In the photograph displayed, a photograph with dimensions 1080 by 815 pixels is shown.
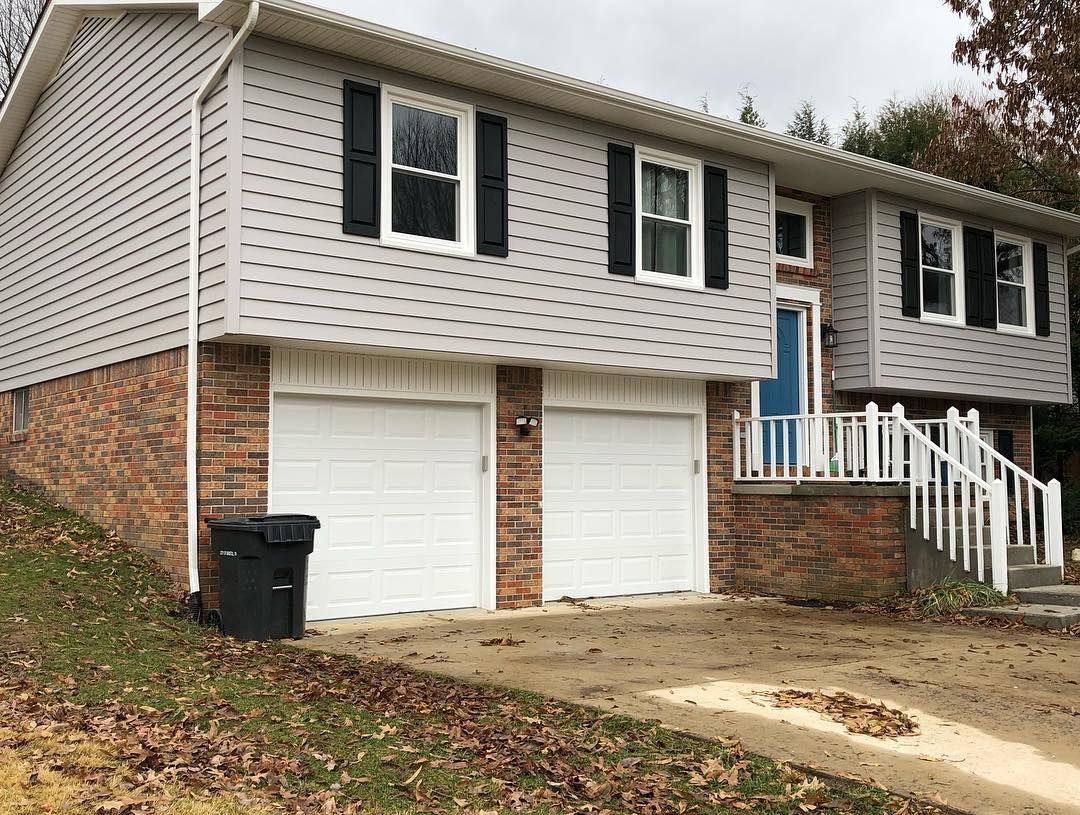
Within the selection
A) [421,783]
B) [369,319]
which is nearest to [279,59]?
[369,319]

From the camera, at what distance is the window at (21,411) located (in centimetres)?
1367

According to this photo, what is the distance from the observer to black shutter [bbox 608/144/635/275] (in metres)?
11.6

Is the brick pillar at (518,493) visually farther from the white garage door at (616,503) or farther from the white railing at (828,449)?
the white railing at (828,449)

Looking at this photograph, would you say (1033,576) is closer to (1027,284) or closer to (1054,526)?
(1054,526)

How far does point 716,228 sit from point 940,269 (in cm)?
470

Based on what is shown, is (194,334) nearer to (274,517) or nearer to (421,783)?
(274,517)

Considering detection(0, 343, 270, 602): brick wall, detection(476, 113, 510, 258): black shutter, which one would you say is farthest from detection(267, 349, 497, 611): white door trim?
detection(0, 343, 270, 602): brick wall

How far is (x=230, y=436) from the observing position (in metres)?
9.48

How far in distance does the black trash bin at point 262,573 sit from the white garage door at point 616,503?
3.57 meters

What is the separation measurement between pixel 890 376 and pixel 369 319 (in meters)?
7.94

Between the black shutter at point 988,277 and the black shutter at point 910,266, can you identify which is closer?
the black shutter at point 910,266

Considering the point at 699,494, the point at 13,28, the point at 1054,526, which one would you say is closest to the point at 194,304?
the point at 699,494

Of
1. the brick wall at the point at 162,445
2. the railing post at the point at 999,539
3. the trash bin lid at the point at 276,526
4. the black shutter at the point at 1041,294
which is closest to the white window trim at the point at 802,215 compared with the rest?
the black shutter at the point at 1041,294

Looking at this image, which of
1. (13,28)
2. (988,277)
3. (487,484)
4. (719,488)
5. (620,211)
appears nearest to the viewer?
(487,484)
